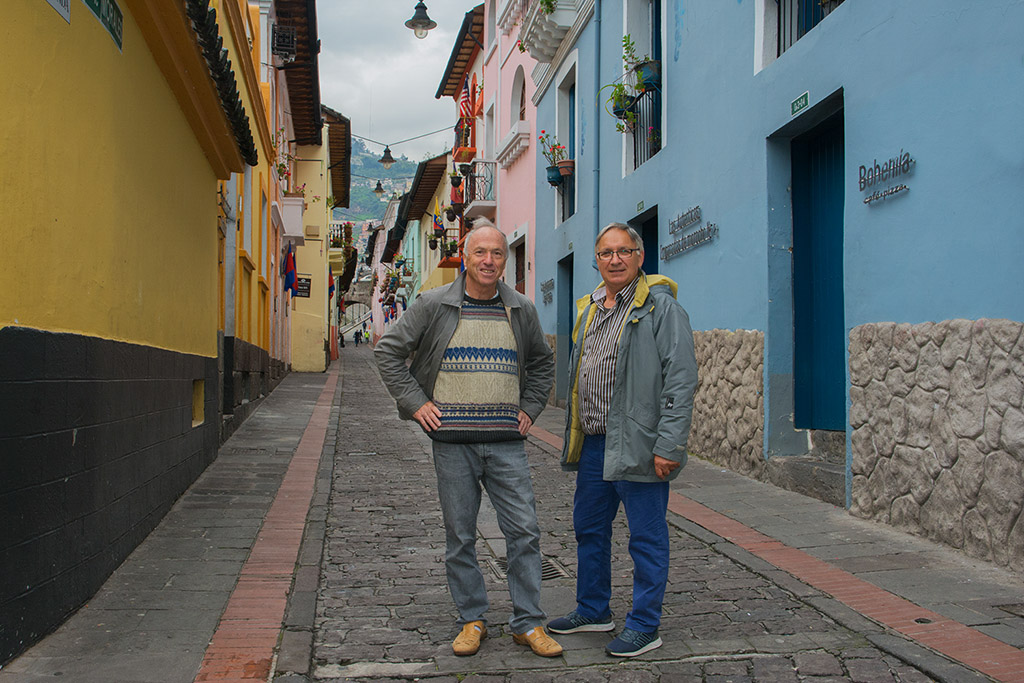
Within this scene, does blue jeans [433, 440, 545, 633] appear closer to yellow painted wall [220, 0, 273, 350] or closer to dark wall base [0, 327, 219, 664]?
dark wall base [0, 327, 219, 664]

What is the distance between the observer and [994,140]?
500cm

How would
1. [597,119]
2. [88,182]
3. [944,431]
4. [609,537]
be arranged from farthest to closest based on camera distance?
[597,119]
[944,431]
[88,182]
[609,537]

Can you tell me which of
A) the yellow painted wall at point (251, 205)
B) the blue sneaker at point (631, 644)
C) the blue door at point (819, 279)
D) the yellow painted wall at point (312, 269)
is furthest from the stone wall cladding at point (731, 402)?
the yellow painted wall at point (312, 269)

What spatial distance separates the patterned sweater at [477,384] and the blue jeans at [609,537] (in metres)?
0.41

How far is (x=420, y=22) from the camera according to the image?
20.8m

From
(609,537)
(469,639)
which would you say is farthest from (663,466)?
(469,639)

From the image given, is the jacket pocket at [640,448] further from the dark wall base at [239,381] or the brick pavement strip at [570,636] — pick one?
the dark wall base at [239,381]

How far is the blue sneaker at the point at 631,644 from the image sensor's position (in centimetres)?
370

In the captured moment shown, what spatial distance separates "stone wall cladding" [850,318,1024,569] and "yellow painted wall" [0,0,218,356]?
4.71 metres

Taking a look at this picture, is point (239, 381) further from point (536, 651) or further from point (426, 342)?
point (536, 651)

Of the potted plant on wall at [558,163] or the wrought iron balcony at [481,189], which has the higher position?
the wrought iron balcony at [481,189]

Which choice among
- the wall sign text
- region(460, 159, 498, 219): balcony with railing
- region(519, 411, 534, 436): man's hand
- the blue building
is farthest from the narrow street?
region(460, 159, 498, 219): balcony with railing

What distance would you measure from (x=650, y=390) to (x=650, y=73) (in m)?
7.92

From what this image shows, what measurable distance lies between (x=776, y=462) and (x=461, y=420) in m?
4.56
